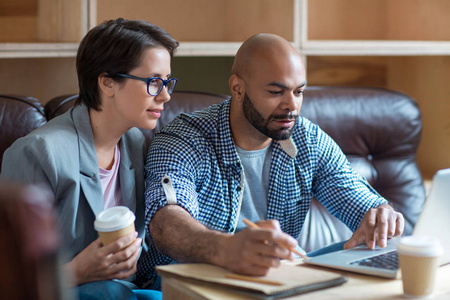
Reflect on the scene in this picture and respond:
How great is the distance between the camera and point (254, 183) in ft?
6.02

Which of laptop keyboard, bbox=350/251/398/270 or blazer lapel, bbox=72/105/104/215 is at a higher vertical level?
blazer lapel, bbox=72/105/104/215

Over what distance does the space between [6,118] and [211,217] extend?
69cm

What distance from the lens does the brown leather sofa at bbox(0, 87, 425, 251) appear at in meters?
2.22

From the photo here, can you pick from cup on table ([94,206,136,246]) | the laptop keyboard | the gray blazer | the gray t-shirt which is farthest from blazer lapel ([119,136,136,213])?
the laptop keyboard

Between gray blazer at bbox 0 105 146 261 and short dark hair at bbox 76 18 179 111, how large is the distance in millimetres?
71

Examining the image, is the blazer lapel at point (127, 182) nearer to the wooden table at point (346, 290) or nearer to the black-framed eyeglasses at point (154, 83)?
the black-framed eyeglasses at point (154, 83)

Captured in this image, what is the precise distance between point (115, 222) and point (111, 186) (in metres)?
0.49

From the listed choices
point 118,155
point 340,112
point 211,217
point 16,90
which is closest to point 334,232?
point 340,112

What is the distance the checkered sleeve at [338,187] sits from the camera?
70.5 inches

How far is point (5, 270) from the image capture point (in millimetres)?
594

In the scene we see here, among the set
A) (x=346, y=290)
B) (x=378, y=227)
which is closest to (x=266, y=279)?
(x=346, y=290)

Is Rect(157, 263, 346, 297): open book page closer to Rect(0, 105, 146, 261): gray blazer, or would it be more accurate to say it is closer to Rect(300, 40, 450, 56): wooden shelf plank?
Rect(0, 105, 146, 261): gray blazer

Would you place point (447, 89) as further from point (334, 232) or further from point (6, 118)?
point (6, 118)

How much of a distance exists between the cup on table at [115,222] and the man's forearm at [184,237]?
15cm
